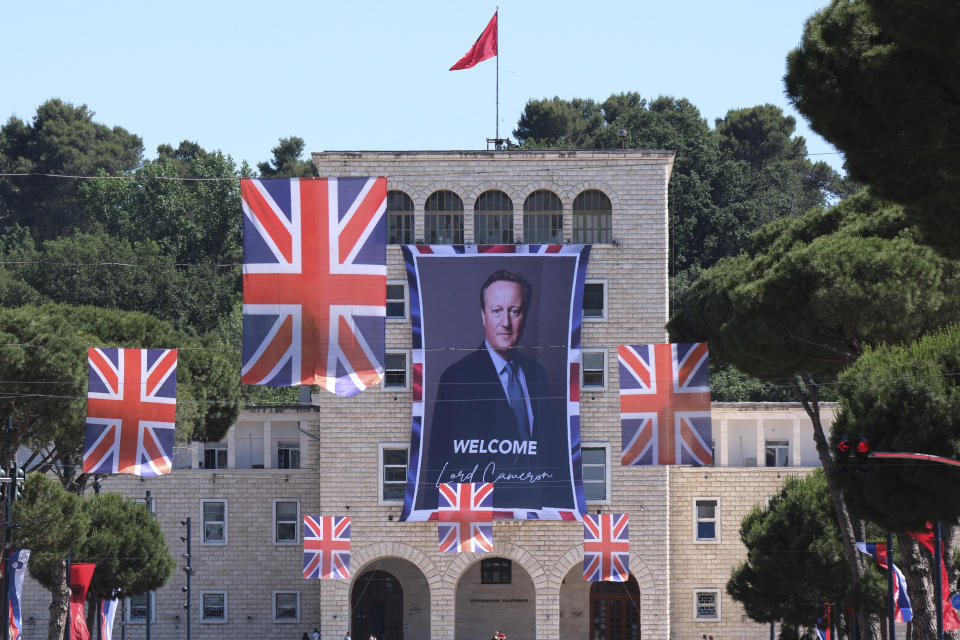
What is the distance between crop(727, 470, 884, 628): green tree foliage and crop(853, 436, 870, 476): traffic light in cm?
1546

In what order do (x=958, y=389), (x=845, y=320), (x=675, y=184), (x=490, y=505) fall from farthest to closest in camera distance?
1. (x=675, y=184)
2. (x=490, y=505)
3. (x=845, y=320)
4. (x=958, y=389)

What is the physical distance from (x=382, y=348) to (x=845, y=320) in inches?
463

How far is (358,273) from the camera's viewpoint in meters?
29.8

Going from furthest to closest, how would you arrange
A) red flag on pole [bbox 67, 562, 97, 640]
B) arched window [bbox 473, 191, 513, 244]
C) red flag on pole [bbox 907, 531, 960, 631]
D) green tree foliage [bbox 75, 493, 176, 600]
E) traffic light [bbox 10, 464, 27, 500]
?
arched window [bbox 473, 191, 513, 244] < green tree foliage [bbox 75, 493, 176, 600] < red flag on pole [bbox 67, 562, 97, 640] < traffic light [bbox 10, 464, 27, 500] < red flag on pole [bbox 907, 531, 960, 631]

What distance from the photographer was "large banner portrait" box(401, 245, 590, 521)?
53.7 meters

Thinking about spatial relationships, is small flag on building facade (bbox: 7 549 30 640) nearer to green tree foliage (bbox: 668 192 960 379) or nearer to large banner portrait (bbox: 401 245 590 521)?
large banner portrait (bbox: 401 245 590 521)

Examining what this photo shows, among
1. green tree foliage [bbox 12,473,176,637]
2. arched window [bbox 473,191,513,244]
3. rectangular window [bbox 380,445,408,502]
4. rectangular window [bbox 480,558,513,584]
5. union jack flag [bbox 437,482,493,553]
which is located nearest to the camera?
green tree foliage [bbox 12,473,176,637]

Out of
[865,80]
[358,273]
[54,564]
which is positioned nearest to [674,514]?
[54,564]

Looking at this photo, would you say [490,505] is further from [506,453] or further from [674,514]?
[674,514]

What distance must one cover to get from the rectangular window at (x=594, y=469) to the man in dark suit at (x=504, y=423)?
41.1 inches

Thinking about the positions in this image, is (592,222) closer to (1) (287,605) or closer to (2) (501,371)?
(2) (501,371)

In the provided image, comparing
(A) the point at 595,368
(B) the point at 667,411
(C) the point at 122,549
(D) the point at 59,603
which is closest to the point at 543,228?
(A) the point at 595,368

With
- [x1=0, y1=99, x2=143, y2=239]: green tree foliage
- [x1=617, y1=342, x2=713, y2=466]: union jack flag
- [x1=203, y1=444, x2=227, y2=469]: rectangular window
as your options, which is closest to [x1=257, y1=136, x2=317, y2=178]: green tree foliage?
[x1=0, y1=99, x2=143, y2=239]: green tree foliage

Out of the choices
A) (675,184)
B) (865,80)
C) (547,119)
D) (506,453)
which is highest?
(547,119)
